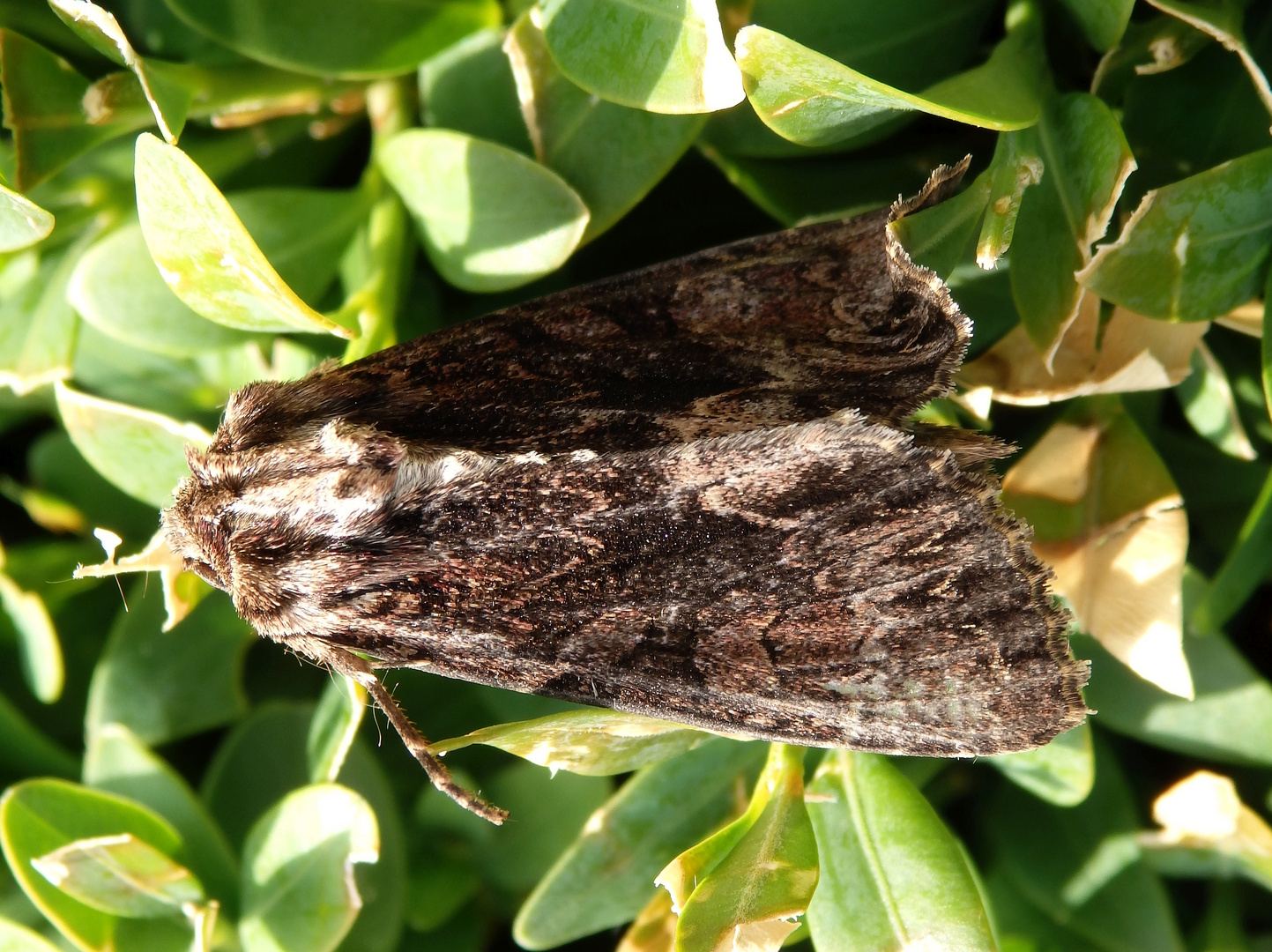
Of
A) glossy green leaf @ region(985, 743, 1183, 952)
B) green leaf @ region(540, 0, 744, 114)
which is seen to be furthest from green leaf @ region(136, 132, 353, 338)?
glossy green leaf @ region(985, 743, 1183, 952)

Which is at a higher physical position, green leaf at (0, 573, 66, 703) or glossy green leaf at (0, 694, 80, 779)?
green leaf at (0, 573, 66, 703)

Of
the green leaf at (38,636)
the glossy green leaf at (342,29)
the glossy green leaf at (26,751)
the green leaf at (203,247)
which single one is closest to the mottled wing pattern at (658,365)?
the green leaf at (203,247)

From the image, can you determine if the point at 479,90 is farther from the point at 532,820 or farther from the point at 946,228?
the point at 532,820

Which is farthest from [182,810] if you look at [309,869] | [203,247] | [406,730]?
[203,247]

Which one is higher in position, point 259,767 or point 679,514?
point 679,514

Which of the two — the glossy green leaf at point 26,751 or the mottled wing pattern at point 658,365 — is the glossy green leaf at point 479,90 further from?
the glossy green leaf at point 26,751

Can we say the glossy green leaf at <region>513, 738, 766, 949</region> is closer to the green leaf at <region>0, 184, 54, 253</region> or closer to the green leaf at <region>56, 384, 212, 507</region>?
the green leaf at <region>56, 384, 212, 507</region>
